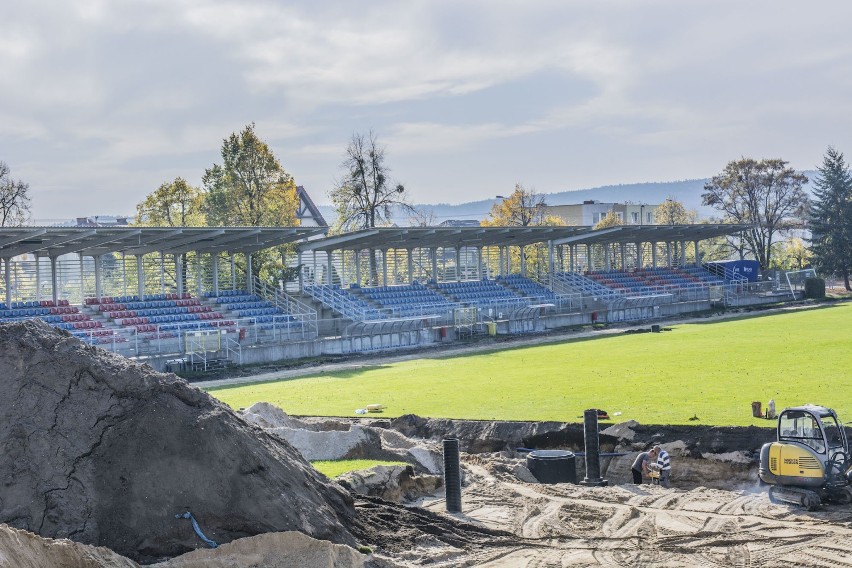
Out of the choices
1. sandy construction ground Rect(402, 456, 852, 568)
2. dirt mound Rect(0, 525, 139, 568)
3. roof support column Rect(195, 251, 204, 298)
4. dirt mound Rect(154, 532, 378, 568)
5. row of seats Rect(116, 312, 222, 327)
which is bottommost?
sandy construction ground Rect(402, 456, 852, 568)

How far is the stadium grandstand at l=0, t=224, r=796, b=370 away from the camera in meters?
43.3

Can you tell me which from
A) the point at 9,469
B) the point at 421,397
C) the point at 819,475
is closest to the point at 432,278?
the point at 421,397

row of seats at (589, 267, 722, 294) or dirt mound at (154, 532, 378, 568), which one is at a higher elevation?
row of seats at (589, 267, 722, 294)

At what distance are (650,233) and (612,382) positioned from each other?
44045 mm

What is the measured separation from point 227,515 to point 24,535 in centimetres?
387

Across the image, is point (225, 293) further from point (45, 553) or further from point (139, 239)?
point (45, 553)

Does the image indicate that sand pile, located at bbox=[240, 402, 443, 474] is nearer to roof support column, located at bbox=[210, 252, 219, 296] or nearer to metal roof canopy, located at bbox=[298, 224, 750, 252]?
roof support column, located at bbox=[210, 252, 219, 296]

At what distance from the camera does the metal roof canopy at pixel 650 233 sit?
67831 mm

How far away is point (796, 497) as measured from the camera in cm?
1848

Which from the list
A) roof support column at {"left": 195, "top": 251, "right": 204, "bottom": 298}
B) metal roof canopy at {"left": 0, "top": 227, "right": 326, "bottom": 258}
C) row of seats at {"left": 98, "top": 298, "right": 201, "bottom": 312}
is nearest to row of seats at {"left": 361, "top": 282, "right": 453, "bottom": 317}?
metal roof canopy at {"left": 0, "top": 227, "right": 326, "bottom": 258}

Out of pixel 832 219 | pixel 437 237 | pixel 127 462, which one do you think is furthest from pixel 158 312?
pixel 832 219

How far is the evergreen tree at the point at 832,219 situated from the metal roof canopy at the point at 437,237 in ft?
99.7

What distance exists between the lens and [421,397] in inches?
1226

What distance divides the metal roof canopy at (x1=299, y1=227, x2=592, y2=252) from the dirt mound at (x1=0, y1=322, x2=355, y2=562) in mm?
37060
